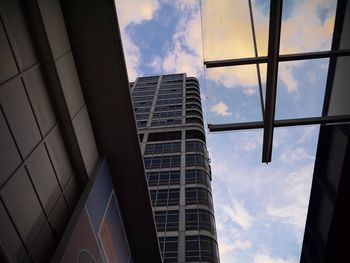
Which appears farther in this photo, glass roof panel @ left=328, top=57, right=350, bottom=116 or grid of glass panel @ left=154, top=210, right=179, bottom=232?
grid of glass panel @ left=154, top=210, right=179, bottom=232

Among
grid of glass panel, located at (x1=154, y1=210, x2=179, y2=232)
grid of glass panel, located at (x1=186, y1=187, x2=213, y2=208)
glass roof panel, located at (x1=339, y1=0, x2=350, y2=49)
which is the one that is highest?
glass roof panel, located at (x1=339, y1=0, x2=350, y2=49)

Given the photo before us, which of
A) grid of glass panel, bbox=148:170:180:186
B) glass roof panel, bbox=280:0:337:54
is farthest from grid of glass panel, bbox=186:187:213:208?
glass roof panel, bbox=280:0:337:54

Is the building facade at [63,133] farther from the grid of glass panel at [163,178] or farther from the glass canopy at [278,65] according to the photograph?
the grid of glass panel at [163,178]

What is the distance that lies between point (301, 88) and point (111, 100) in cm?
684

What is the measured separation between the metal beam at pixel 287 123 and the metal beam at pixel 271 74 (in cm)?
16

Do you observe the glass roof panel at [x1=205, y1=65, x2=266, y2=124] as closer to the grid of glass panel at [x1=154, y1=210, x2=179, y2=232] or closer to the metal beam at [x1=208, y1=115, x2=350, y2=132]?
the metal beam at [x1=208, y1=115, x2=350, y2=132]

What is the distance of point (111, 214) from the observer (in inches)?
468

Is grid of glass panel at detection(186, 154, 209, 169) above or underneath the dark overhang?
underneath

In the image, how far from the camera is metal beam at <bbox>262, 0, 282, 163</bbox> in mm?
3894

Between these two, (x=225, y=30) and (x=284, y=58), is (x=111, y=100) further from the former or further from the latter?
(x=284, y=58)

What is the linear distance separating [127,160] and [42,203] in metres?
4.73

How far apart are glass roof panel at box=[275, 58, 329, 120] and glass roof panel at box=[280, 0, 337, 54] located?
213 millimetres

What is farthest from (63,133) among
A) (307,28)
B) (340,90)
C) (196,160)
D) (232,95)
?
(196,160)

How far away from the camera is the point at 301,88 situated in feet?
16.5
